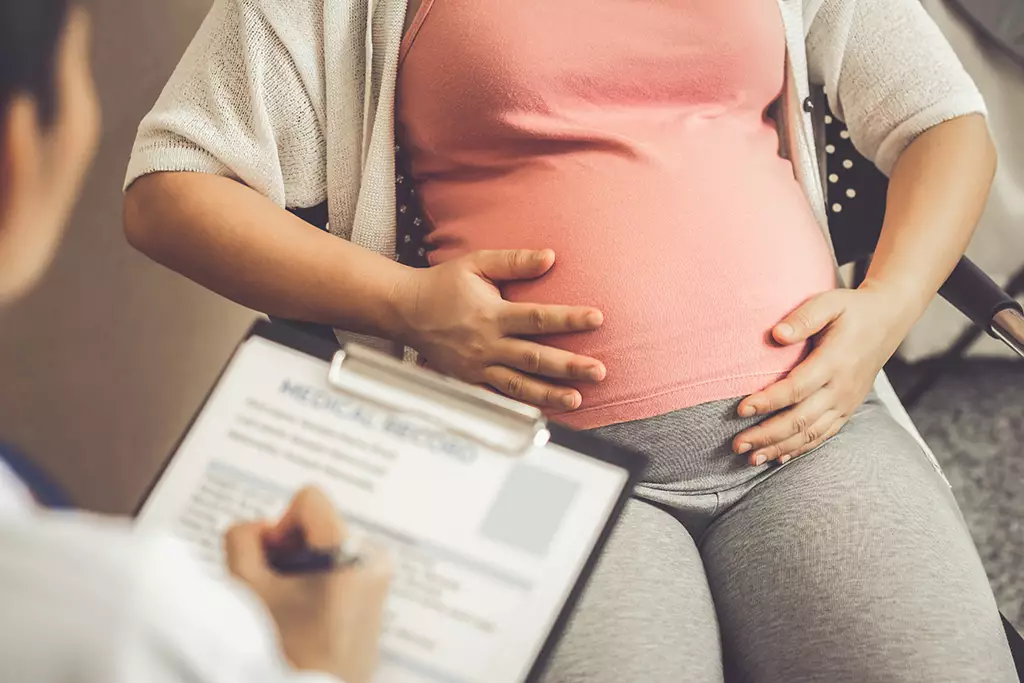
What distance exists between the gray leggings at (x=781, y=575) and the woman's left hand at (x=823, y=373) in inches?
0.8

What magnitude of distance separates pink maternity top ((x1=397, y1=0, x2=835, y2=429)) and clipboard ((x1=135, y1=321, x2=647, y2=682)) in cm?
17

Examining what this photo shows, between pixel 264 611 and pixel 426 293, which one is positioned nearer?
pixel 264 611

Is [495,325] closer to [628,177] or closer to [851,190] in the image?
[628,177]

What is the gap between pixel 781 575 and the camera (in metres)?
0.53

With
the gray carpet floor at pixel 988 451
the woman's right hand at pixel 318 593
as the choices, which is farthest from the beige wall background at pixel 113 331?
the gray carpet floor at pixel 988 451

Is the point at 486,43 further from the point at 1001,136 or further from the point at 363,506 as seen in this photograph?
the point at 1001,136

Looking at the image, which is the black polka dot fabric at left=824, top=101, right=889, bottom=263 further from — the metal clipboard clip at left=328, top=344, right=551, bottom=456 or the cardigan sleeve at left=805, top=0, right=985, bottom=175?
the metal clipboard clip at left=328, top=344, right=551, bottom=456

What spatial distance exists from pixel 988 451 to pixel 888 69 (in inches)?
30.7

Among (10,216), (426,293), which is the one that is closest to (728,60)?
(426,293)

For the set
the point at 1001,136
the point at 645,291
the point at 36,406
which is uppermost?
the point at 1001,136

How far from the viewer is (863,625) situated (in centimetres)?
49

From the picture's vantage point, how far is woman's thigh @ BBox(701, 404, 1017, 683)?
1.59 ft

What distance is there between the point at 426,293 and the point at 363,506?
0.24 meters

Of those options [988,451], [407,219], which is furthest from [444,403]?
[988,451]
